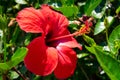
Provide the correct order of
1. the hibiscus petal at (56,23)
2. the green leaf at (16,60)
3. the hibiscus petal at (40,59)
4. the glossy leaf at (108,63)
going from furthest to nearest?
the hibiscus petal at (56,23) < the hibiscus petal at (40,59) < the green leaf at (16,60) < the glossy leaf at (108,63)

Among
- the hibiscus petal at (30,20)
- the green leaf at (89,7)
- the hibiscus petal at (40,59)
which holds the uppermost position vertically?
the hibiscus petal at (30,20)

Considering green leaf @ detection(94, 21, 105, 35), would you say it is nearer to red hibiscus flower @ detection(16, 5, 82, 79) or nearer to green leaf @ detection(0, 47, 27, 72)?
red hibiscus flower @ detection(16, 5, 82, 79)

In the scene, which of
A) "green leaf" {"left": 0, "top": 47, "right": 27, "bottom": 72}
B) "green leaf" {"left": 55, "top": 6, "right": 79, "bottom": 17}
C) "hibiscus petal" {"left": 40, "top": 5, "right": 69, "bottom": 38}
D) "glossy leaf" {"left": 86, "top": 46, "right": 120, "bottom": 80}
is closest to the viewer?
"glossy leaf" {"left": 86, "top": 46, "right": 120, "bottom": 80}

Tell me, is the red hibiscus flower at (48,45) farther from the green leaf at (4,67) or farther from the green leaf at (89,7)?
the green leaf at (89,7)

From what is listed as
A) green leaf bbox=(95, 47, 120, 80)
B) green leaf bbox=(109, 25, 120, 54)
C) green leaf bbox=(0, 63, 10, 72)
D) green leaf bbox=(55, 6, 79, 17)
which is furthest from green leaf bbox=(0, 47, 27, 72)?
green leaf bbox=(55, 6, 79, 17)

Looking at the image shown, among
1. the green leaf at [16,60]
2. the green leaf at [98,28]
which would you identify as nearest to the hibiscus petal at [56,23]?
the green leaf at [98,28]

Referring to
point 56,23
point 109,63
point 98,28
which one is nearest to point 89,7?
point 98,28

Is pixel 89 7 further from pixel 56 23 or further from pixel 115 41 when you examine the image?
pixel 115 41
